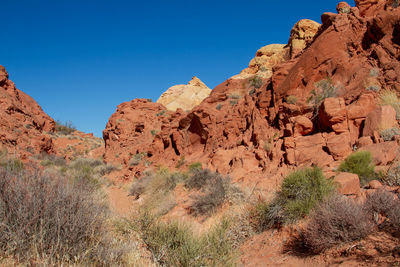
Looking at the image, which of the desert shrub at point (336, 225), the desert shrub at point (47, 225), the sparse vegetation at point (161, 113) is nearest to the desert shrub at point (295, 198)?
the desert shrub at point (336, 225)

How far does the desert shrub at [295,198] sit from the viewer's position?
17.5 ft

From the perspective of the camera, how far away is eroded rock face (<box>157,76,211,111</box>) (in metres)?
43.3

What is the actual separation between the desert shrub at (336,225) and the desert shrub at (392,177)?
5.99 feet

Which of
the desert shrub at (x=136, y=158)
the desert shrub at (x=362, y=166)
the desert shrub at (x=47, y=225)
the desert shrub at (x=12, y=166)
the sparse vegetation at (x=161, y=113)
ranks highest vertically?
the sparse vegetation at (x=161, y=113)

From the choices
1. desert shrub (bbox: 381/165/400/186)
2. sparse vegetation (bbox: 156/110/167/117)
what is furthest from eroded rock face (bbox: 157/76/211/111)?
desert shrub (bbox: 381/165/400/186)

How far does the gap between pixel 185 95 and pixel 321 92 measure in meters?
36.5

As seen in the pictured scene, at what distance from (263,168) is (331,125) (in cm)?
277

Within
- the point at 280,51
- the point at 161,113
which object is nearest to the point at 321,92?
the point at 161,113

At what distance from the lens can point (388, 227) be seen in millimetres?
4008

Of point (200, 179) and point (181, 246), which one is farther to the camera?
point (200, 179)

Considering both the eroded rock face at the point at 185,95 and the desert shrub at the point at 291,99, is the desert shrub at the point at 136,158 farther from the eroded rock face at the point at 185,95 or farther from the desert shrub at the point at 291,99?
the eroded rock face at the point at 185,95

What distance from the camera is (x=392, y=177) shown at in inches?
225

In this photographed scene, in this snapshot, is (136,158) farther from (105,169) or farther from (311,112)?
(311,112)

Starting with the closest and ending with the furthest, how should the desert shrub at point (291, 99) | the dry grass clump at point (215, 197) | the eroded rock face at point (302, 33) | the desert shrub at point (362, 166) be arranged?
the desert shrub at point (362, 166), the dry grass clump at point (215, 197), the desert shrub at point (291, 99), the eroded rock face at point (302, 33)
